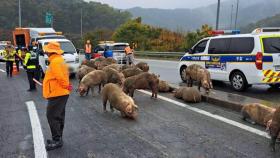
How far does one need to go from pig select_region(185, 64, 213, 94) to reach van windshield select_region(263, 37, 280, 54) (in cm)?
207

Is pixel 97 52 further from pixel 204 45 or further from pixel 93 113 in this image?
pixel 93 113

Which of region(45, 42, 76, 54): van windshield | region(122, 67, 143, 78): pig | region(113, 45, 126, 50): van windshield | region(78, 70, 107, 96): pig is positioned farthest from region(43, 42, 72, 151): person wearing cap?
region(113, 45, 126, 50): van windshield

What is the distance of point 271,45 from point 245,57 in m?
0.93

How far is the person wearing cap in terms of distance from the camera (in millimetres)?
6805

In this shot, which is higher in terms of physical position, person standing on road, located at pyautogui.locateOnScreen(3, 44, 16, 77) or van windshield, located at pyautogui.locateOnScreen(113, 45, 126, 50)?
van windshield, located at pyautogui.locateOnScreen(113, 45, 126, 50)

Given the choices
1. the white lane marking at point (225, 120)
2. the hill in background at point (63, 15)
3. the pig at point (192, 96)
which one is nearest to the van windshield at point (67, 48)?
the white lane marking at point (225, 120)

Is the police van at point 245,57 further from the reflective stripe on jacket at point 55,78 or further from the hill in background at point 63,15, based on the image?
the hill in background at point 63,15

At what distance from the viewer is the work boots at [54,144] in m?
6.77

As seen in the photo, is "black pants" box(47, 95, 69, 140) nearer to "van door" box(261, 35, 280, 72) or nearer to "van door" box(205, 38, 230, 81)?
"van door" box(261, 35, 280, 72)

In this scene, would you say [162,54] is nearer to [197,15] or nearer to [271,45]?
[271,45]

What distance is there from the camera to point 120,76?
12.8 m

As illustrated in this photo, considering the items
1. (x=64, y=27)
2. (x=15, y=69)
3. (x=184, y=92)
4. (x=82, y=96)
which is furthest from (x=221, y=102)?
(x=64, y=27)

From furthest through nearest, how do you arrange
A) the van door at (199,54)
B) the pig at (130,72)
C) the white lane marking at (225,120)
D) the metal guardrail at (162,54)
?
the metal guardrail at (162,54)
the van door at (199,54)
the pig at (130,72)
the white lane marking at (225,120)

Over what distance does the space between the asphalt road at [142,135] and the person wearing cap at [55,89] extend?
0.94 ft
